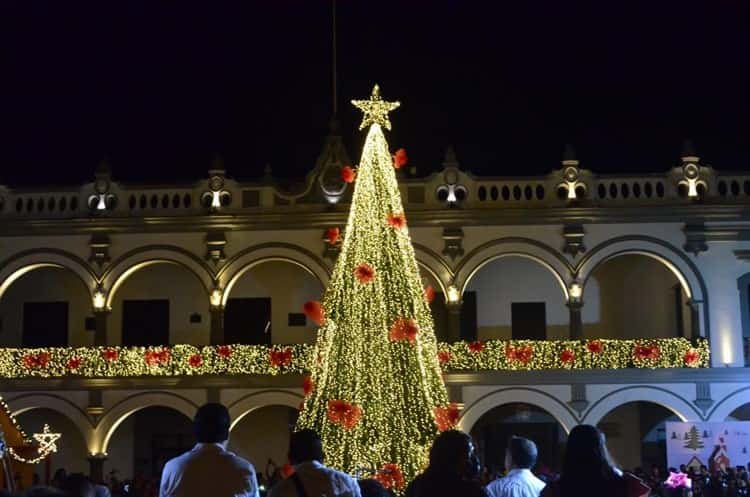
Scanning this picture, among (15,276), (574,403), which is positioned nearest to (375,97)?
(574,403)

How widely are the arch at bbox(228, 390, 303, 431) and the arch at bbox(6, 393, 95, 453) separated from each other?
12.3 feet

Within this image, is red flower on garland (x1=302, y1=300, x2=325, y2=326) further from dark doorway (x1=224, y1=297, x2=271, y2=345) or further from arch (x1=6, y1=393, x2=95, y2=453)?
Answer: arch (x1=6, y1=393, x2=95, y2=453)

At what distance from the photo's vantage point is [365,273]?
19297 millimetres

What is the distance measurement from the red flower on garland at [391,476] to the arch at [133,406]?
1147 centimetres

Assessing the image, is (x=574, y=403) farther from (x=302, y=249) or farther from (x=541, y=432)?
(x=302, y=249)

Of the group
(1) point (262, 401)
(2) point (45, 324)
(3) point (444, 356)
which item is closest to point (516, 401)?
(3) point (444, 356)

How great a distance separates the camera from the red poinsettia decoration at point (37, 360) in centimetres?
2927

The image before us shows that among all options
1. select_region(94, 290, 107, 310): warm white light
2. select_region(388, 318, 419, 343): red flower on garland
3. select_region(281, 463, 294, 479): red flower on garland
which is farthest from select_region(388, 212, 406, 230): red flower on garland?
select_region(94, 290, 107, 310): warm white light

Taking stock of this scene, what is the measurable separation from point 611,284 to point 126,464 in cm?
1425

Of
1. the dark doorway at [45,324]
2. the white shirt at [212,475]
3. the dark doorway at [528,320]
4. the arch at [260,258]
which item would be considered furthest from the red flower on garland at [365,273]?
the dark doorway at [45,324]

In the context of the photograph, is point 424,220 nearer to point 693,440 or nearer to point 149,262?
point 149,262

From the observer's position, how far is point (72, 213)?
98.9ft

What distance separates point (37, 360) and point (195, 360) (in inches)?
162

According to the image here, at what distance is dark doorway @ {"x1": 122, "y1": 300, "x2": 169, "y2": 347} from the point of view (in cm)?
3114
